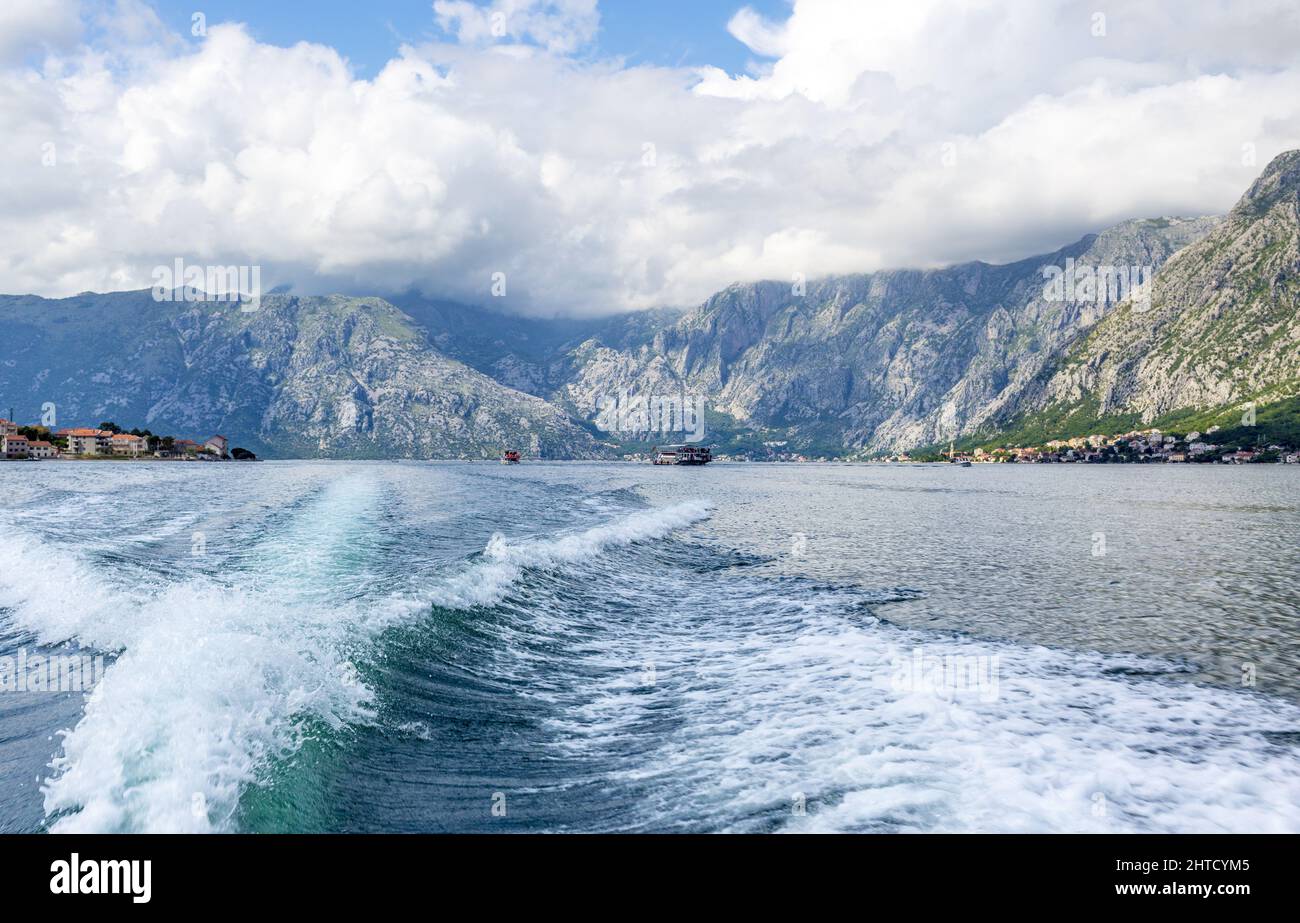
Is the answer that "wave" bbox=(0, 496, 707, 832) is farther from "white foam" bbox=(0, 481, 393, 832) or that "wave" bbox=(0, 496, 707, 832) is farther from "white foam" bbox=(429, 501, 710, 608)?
"white foam" bbox=(429, 501, 710, 608)

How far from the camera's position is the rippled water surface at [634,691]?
983cm

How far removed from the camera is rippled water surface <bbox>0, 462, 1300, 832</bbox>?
9828mm

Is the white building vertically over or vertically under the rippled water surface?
over

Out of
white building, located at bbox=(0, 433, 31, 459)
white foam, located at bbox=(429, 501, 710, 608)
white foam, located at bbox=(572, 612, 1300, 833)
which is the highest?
white building, located at bbox=(0, 433, 31, 459)

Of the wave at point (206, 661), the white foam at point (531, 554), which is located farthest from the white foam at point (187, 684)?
the white foam at point (531, 554)

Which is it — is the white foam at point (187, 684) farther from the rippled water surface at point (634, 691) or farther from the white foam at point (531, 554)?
the white foam at point (531, 554)

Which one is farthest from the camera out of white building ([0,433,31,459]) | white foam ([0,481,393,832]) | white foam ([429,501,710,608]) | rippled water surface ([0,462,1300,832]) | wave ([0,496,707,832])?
white building ([0,433,31,459])

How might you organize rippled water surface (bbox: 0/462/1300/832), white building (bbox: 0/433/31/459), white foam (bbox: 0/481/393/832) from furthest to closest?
white building (bbox: 0/433/31/459), rippled water surface (bbox: 0/462/1300/832), white foam (bbox: 0/481/393/832)

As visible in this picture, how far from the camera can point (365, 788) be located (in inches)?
408

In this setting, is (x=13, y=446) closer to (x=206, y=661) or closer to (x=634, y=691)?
(x=206, y=661)

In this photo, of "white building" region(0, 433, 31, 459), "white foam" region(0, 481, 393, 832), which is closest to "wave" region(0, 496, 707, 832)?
"white foam" region(0, 481, 393, 832)

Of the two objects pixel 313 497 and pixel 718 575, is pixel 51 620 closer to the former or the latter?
pixel 718 575

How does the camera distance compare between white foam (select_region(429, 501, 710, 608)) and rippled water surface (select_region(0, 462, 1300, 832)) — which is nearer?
rippled water surface (select_region(0, 462, 1300, 832))
